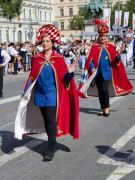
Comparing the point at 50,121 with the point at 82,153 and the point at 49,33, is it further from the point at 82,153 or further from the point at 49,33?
the point at 49,33

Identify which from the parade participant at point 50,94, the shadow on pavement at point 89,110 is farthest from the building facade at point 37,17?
the parade participant at point 50,94

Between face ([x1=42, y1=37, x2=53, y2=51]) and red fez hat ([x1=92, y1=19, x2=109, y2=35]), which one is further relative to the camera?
Answer: red fez hat ([x1=92, y1=19, x2=109, y2=35])

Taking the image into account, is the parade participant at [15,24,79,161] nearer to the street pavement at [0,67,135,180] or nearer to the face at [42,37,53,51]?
the face at [42,37,53,51]

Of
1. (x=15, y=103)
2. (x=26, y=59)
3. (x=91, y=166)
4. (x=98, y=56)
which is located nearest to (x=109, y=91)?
(x=98, y=56)

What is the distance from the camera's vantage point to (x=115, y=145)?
6.99 m

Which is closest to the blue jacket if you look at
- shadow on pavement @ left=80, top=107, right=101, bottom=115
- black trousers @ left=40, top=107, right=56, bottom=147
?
shadow on pavement @ left=80, top=107, right=101, bottom=115

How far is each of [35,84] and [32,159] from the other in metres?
1.03

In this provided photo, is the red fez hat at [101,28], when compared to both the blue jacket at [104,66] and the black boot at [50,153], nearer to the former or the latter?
the blue jacket at [104,66]

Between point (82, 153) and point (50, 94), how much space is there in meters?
1.07

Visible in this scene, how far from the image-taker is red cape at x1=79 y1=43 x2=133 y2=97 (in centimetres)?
943

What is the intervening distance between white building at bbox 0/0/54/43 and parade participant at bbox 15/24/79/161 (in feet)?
264

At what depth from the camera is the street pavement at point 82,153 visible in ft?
18.4

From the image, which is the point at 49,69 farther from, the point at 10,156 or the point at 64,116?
the point at 10,156

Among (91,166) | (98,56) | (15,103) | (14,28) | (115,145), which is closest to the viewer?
(91,166)
